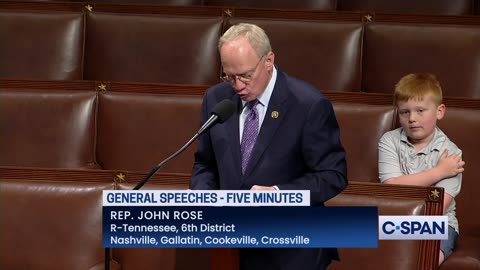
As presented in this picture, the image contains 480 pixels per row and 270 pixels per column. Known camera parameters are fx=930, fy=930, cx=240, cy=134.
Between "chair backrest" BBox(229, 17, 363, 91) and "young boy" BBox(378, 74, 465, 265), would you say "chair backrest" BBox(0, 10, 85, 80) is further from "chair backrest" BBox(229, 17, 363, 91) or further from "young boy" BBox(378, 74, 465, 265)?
"young boy" BBox(378, 74, 465, 265)

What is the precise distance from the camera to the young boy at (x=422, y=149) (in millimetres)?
764

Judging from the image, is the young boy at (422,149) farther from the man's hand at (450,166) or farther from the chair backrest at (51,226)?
the chair backrest at (51,226)

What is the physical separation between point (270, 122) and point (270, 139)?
0.04 ft

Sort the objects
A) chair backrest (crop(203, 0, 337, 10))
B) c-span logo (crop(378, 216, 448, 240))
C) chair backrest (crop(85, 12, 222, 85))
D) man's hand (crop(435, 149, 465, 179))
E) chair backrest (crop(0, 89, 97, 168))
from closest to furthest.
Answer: c-span logo (crop(378, 216, 448, 240)), man's hand (crop(435, 149, 465, 179)), chair backrest (crop(0, 89, 97, 168)), chair backrest (crop(85, 12, 222, 85)), chair backrest (crop(203, 0, 337, 10))

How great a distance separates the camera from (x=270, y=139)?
2.03ft

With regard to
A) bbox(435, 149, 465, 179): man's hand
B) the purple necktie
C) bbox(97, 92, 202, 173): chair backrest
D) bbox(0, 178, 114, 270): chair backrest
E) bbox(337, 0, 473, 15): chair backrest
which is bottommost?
bbox(0, 178, 114, 270): chair backrest

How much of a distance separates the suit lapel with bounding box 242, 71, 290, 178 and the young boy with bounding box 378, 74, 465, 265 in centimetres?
18

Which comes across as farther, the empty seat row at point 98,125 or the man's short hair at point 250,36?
the empty seat row at point 98,125

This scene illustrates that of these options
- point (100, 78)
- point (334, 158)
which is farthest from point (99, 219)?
point (100, 78)

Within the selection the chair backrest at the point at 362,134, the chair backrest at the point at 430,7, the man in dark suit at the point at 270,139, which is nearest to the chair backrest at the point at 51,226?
the man in dark suit at the point at 270,139

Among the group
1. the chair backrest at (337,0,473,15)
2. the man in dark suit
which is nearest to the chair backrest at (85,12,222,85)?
the chair backrest at (337,0,473,15)

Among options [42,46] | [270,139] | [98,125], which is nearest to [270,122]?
[270,139]

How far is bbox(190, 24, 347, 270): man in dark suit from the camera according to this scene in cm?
60

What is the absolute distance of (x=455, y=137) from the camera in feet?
2.68
